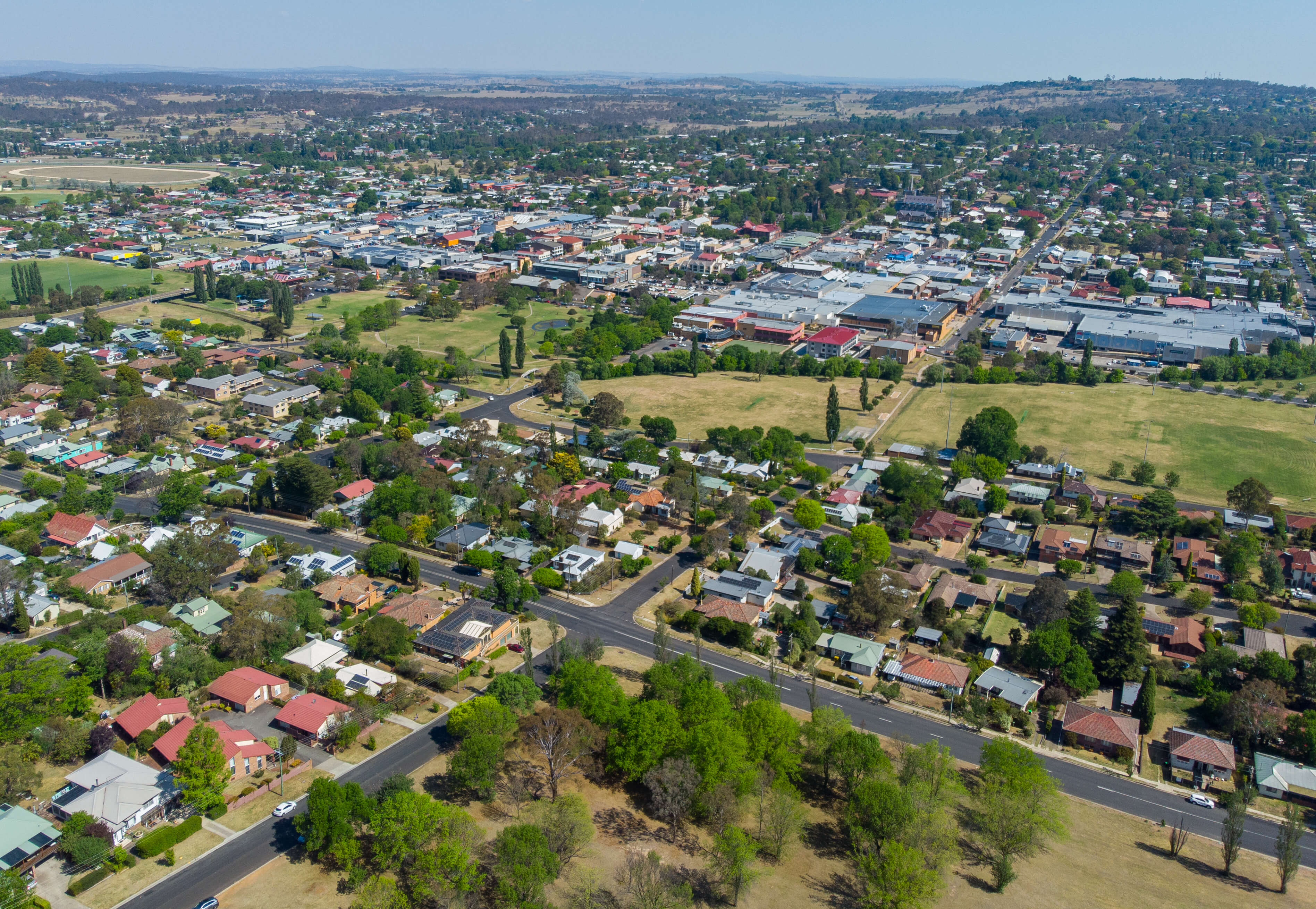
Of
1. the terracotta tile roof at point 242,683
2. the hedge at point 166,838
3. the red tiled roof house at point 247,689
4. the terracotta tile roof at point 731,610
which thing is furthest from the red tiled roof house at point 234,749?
the terracotta tile roof at point 731,610

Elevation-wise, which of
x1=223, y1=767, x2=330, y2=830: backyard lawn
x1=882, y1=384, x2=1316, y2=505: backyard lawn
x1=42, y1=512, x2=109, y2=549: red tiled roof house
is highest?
x1=882, y1=384, x2=1316, y2=505: backyard lawn

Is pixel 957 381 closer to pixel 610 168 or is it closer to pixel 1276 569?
pixel 1276 569

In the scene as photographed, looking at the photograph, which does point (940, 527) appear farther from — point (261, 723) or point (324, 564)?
point (261, 723)

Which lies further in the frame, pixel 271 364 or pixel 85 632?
pixel 271 364

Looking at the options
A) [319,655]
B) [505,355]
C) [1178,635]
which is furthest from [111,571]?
[1178,635]

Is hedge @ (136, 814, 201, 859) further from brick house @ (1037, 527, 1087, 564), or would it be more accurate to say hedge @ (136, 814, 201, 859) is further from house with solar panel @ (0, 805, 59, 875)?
brick house @ (1037, 527, 1087, 564)

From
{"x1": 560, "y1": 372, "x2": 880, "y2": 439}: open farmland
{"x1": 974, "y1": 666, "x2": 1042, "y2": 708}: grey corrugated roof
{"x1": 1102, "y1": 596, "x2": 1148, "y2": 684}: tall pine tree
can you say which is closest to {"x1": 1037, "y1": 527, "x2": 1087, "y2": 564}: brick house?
{"x1": 1102, "y1": 596, "x2": 1148, "y2": 684}: tall pine tree

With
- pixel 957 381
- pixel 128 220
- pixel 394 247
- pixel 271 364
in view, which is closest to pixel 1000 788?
pixel 957 381
